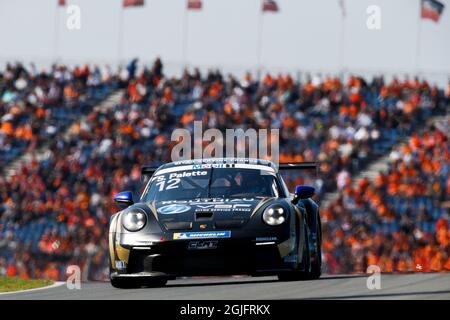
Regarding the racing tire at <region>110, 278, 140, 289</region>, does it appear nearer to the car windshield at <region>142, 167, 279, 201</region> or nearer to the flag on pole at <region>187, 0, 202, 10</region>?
the car windshield at <region>142, 167, 279, 201</region>

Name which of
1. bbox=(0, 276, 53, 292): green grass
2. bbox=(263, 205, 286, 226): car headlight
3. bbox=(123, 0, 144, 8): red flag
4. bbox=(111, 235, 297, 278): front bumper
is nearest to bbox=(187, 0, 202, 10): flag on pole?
bbox=(123, 0, 144, 8): red flag

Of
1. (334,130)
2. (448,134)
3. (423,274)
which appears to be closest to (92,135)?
(334,130)

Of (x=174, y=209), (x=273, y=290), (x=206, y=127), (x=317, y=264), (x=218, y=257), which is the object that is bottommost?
(x=206, y=127)

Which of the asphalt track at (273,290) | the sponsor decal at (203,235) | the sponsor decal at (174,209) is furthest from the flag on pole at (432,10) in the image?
the sponsor decal at (203,235)

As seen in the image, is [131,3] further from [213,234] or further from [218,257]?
[218,257]

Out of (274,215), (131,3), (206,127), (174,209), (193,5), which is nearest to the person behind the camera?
(274,215)

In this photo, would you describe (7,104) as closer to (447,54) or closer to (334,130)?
(334,130)

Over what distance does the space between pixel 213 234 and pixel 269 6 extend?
26.2m

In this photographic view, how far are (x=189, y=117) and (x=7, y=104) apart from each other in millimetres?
5552

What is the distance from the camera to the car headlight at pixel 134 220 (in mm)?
10992

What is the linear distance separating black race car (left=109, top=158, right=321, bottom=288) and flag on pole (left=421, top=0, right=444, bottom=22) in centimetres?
2271

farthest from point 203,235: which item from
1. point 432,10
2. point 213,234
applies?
point 432,10

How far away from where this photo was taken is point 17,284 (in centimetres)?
1384

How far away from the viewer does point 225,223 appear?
423 inches
